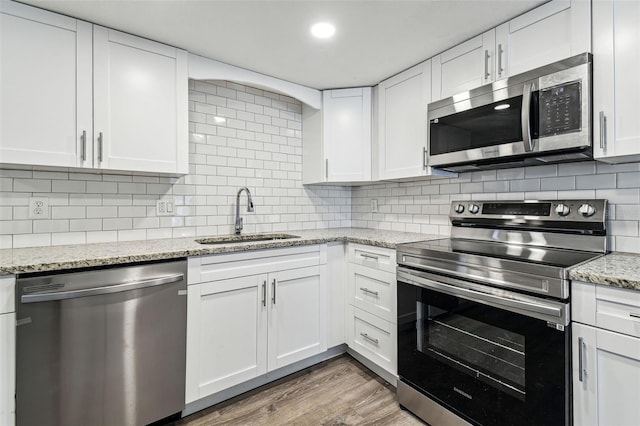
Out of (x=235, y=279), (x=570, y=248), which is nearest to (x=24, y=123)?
(x=235, y=279)

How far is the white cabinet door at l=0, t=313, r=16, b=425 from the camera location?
128cm

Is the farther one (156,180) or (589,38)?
(156,180)

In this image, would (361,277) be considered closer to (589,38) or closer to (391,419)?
(391,419)

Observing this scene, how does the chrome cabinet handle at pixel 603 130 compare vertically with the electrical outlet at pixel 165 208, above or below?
above

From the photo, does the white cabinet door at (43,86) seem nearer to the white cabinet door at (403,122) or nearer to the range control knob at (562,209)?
the white cabinet door at (403,122)

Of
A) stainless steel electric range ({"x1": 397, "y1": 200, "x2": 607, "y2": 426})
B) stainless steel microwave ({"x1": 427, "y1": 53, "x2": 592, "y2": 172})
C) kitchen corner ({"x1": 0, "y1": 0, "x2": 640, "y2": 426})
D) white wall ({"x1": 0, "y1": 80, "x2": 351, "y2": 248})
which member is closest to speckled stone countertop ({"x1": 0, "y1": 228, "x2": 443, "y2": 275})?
kitchen corner ({"x1": 0, "y1": 0, "x2": 640, "y2": 426})

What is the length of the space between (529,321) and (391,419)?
0.99 meters

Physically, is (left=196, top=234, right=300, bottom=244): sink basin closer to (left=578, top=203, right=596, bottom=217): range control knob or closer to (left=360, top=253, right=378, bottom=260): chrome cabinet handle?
(left=360, top=253, right=378, bottom=260): chrome cabinet handle

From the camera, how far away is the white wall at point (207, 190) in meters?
1.83

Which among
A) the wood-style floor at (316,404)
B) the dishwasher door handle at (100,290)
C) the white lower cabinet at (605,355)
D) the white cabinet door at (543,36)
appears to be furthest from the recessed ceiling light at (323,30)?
the wood-style floor at (316,404)

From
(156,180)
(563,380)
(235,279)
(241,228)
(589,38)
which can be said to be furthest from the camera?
(241,228)

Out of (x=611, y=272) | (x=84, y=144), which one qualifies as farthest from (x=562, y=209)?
(x=84, y=144)

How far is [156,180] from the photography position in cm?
221

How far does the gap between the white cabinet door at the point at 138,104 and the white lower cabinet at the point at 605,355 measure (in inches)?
87.0
